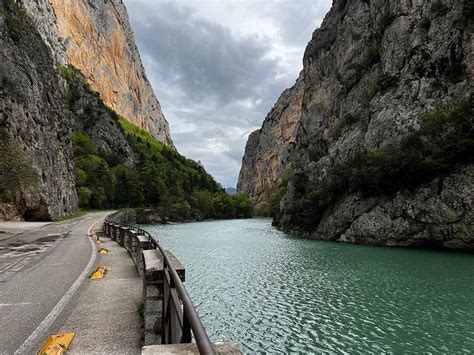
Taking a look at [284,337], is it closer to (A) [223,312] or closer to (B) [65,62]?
(A) [223,312]

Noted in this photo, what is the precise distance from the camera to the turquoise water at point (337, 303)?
11.3m

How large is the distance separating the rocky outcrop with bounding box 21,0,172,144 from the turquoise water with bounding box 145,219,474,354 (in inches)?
4748

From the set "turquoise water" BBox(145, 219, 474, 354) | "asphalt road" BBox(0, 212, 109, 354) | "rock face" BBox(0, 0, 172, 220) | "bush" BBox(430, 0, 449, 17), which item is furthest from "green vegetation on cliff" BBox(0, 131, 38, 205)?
"bush" BBox(430, 0, 449, 17)

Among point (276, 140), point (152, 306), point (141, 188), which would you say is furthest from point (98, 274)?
point (276, 140)

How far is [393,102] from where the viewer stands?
44719 mm

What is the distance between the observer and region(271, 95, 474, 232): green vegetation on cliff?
33906 millimetres

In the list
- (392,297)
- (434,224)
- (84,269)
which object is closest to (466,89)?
(434,224)

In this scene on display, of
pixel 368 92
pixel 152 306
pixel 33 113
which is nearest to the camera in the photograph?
pixel 152 306

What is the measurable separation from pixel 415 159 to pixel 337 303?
2694 cm

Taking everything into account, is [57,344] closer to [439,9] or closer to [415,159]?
[415,159]

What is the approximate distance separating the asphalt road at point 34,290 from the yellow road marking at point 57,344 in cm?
22

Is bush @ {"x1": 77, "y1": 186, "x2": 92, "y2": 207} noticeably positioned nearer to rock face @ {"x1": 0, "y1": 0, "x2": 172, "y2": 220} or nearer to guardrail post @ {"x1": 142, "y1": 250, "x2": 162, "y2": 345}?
rock face @ {"x1": 0, "y1": 0, "x2": 172, "y2": 220}

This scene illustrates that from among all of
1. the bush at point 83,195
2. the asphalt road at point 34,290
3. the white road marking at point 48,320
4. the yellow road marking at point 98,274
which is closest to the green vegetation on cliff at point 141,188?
the bush at point 83,195

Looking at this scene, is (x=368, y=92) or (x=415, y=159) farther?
(x=368, y=92)
